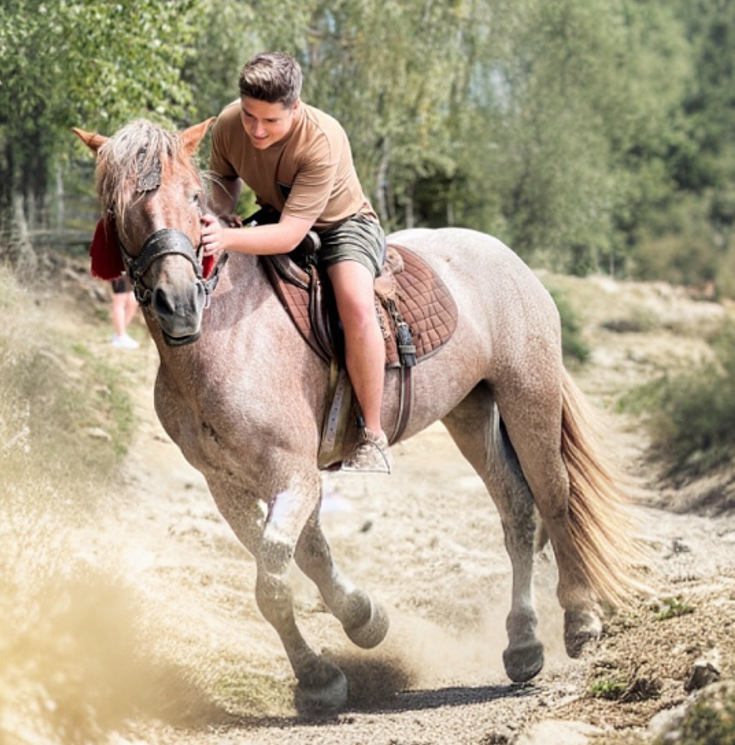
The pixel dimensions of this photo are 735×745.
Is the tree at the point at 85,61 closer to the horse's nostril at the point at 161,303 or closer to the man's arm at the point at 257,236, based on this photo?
the man's arm at the point at 257,236

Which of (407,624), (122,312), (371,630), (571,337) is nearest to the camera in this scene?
(371,630)

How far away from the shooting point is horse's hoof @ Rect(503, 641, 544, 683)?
221 inches

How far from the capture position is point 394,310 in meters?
5.21

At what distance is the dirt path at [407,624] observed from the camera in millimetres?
4594

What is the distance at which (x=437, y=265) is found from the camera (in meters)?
5.64

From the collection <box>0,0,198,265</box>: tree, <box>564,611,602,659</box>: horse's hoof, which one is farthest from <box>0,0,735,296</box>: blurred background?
<box>564,611,602,659</box>: horse's hoof

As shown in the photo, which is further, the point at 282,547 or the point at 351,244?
A: the point at 351,244

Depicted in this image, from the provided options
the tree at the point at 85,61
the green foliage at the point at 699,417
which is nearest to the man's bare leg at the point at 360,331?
the tree at the point at 85,61

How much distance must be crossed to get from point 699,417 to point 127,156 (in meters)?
7.80

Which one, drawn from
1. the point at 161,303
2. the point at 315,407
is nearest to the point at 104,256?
the point at 161,303

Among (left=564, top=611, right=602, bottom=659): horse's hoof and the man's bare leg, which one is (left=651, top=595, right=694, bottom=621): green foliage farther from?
the man's bare leg

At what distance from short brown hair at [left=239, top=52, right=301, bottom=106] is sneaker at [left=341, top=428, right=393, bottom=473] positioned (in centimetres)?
150

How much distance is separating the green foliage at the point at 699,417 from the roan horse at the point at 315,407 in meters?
4.40

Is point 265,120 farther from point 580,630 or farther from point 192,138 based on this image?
point 580,630
